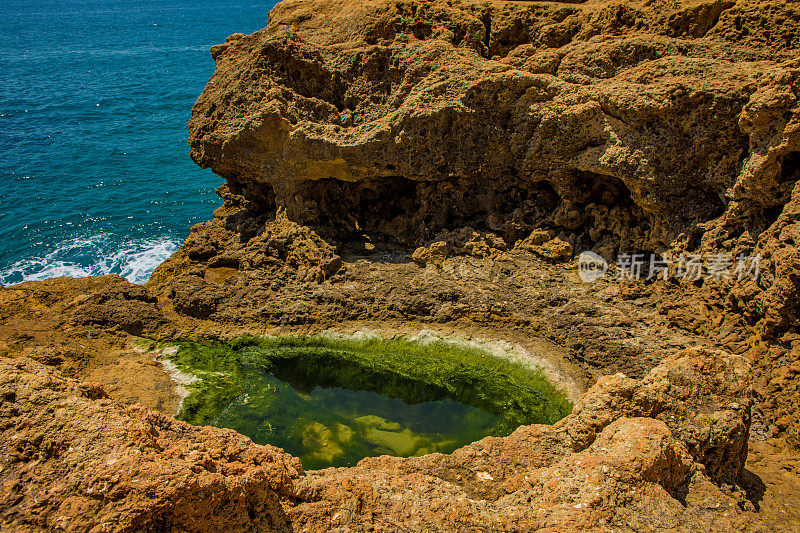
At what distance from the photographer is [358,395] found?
38.5 feet

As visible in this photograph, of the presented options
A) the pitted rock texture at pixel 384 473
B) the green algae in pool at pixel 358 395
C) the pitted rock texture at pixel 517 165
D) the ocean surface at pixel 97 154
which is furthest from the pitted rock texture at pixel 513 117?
the ocean surface at pixel 97 154

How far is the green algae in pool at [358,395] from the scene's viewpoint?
10.6m

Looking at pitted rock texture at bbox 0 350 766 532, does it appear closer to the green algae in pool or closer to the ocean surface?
the green algae in pool

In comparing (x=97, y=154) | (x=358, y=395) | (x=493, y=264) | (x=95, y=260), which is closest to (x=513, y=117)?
(x=493, y=264)

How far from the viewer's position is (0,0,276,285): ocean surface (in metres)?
19.7

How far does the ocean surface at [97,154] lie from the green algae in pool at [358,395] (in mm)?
7650

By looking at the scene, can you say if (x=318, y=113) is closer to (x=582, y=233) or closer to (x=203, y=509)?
(x=582, y=233)

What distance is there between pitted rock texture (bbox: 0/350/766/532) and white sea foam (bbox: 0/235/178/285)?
13435 mm

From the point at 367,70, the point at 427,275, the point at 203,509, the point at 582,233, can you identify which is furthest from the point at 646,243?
the point at 203,509

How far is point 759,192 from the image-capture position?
34.5 ft

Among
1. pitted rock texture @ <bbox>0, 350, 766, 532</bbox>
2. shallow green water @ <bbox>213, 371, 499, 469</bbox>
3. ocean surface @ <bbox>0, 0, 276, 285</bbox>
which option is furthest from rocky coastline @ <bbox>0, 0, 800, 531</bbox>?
ocean surface @ <bbox>0, 0, 276, 285</bbox>

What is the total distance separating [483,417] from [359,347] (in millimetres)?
3335

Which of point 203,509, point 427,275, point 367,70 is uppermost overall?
point 367,70

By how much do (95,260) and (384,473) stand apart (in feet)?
53.9
